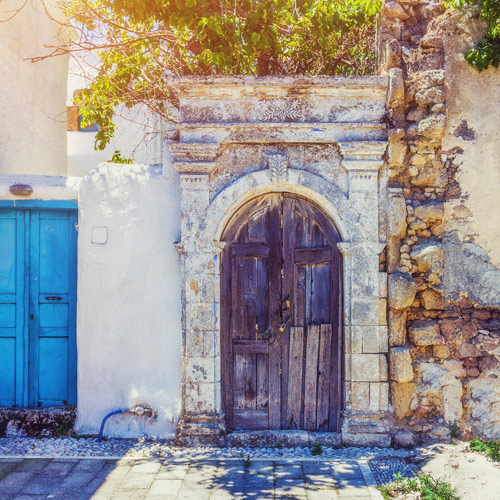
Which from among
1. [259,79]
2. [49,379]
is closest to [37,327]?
[49,379]

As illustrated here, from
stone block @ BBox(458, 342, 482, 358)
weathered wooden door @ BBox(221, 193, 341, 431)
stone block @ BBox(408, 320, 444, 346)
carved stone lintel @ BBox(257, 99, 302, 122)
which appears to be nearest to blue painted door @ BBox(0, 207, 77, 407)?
weathered wooden door @ BBox(221, 193, 341, 431)

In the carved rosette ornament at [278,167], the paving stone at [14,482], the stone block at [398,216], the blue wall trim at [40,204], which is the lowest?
the paving stone at [14,482]

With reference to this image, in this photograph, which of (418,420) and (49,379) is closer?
(418,420)

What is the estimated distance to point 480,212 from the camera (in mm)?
4980

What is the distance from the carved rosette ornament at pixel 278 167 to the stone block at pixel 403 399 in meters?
2.24

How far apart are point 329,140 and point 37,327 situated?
3.56 meters

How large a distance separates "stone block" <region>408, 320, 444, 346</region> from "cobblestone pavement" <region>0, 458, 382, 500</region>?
1250 millimetres

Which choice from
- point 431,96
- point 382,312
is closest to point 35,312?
point 382,312

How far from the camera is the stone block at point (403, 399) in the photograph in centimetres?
495

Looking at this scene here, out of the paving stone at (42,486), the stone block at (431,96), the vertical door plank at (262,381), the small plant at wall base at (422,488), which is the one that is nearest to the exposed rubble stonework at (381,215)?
the stone block at (431,96)

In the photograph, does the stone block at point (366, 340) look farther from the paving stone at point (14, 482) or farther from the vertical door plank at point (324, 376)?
the paving stone at point (14, 482)

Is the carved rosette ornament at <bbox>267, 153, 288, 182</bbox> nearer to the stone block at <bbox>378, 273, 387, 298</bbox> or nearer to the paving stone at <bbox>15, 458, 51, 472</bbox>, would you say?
the stone block at <bbox>378, 273, 387, 298</bbox>

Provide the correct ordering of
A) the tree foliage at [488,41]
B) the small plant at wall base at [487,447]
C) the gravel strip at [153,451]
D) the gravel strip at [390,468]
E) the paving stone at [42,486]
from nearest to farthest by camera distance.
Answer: the paving stone at [42,486]
the gravel strip at [390,468]
the small plant at wall base at [487,447]
the gravel strip at [153,451]
the tree foliage at [488,41]

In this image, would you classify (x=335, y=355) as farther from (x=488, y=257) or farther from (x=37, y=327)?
(x=37, y=327)
